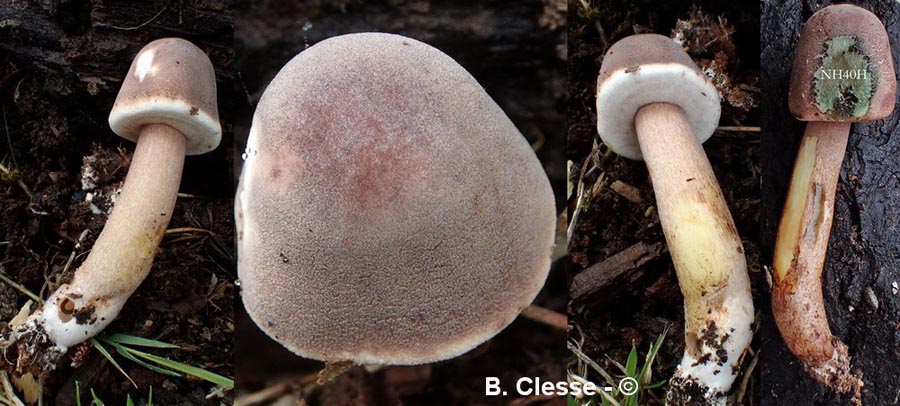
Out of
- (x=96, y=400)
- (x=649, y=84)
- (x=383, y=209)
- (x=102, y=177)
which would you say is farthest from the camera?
(x=102, y=177)

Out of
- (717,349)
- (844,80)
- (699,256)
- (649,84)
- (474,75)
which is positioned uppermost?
(844,80)

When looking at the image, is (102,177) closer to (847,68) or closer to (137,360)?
(137,360)

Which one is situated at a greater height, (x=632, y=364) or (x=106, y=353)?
(x=632, y=364)

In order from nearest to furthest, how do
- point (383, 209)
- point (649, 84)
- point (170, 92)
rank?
point (383, 209) < point (649, 84) < point (170, 92)

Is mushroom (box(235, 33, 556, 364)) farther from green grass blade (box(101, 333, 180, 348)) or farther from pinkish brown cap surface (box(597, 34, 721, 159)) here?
green grass blade (box(101, 333, 180, 348))

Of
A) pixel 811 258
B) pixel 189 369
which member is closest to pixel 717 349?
pixel 811 258

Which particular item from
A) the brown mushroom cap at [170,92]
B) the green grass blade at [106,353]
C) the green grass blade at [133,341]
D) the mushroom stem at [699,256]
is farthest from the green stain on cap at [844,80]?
the green grass blade at [106,353]
